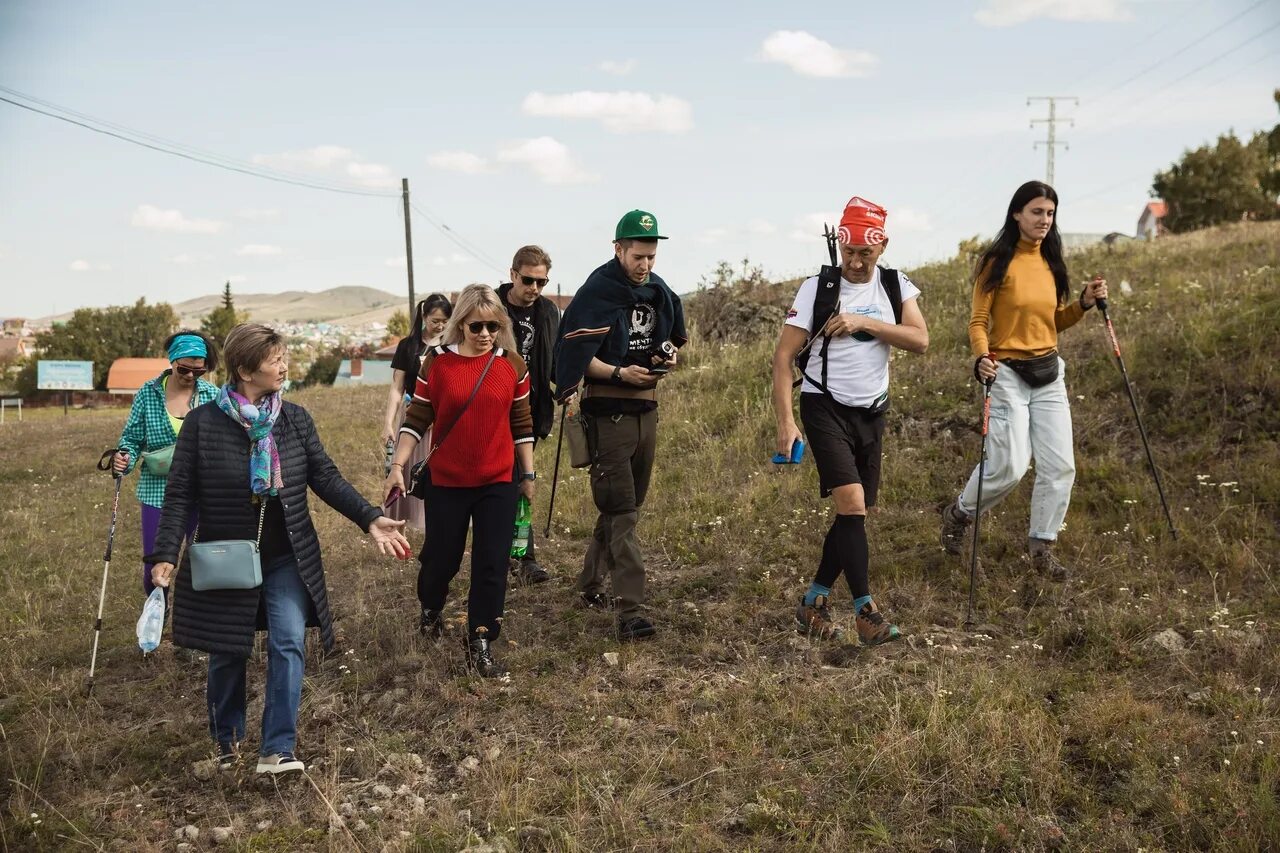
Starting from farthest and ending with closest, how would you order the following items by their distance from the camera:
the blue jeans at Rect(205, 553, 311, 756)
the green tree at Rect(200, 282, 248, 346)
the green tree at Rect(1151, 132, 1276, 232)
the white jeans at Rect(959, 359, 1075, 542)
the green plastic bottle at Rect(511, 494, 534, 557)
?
the green tree at Rect(200, 282, 248, 346), the green tree at Rect(1151, 132, 1276, 232), the green plastic bottle at Rect(511, 494, 534, 557), the white jeans at Rect(959, 359, 1075, 542), the blue jeans at Rect(205, 553, 311, 756)

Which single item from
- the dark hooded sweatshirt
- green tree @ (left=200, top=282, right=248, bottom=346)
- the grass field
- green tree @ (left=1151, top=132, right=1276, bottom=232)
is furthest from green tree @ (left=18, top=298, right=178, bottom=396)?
the dark hooded sweatshirt

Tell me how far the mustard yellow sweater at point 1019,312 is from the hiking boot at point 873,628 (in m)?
1.83

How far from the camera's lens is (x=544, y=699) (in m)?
4.94

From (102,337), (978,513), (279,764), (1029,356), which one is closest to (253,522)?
(279,764)

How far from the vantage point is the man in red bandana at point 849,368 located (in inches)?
208

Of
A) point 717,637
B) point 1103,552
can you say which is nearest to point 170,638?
point 717,637

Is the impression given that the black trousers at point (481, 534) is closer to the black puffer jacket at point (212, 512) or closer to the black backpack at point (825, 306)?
the black puffer jacket at point (212, 512)

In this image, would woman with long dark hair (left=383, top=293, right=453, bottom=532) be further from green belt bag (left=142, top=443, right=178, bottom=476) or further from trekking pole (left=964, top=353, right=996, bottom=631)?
trekking pole (left=964, top=353, right=996, bottom=631)

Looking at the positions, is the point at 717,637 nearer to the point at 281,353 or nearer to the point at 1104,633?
the point at 1104,633

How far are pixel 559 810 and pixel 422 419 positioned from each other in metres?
2.28

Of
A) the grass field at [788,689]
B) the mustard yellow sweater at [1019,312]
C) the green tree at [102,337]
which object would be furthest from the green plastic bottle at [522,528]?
the green tree at [102,337]

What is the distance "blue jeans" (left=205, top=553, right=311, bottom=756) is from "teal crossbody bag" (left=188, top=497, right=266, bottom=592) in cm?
22

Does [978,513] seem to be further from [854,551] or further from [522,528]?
[522,528]

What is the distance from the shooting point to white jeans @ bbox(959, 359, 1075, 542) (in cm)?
614
